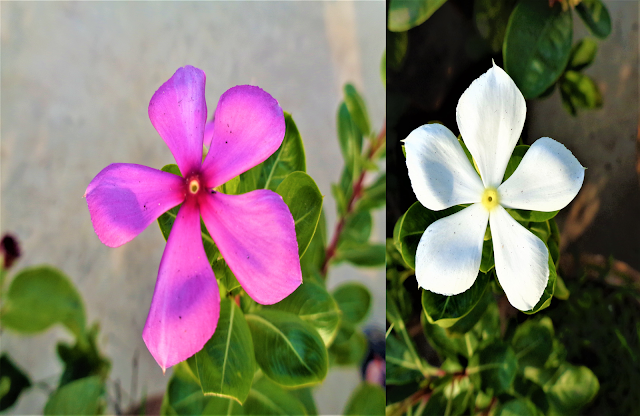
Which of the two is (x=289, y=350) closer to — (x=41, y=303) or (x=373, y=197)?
(x=373, y=197)

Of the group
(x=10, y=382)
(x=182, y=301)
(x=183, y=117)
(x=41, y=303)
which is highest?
(x=183, y=117)

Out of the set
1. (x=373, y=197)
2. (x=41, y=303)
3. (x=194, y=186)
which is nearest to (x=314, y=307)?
(x=194, y=186)

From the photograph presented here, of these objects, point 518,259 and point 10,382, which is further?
point 10,382

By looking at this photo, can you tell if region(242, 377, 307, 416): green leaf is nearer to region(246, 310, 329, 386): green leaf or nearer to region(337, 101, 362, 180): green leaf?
region(246, 310, 329, 386): green leaf

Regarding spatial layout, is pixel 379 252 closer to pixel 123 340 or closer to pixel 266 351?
pixel 266 351

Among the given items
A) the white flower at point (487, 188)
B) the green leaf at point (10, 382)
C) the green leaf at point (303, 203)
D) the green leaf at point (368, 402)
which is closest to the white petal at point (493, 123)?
the white flower at point (487, 188)

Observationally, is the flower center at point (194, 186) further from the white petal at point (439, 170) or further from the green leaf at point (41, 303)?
the green leaf at point (41, 303)

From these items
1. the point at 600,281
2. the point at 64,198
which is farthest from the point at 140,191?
the point at 64,198
